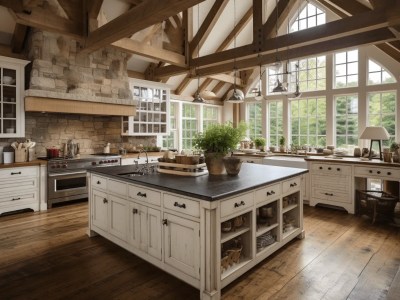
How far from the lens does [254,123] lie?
848cm

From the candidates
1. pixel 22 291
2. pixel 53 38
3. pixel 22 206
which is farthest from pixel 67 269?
pixel 53 38

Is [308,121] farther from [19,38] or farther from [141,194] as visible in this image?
[19,38]

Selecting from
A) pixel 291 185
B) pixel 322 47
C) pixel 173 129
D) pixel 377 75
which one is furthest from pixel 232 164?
pixel 173 129

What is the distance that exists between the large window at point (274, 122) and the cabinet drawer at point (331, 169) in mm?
2791

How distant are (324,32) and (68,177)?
487cm

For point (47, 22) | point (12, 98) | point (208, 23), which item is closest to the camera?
point (47, 22)

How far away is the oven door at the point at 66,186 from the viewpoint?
15.9 feet

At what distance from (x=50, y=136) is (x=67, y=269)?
354cm

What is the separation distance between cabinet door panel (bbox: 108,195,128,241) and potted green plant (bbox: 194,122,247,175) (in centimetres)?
101

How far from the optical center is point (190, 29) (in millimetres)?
5879

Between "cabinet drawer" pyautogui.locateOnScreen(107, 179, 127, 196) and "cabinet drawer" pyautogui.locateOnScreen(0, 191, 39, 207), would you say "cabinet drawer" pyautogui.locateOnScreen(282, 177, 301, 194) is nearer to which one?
"cabinet drawer" pyautogui.locateOnScreen(107, 179, 127, 196)

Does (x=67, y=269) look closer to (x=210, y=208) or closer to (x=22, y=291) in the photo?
(x=22, y=291)

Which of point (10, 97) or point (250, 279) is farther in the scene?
point (10, 97)

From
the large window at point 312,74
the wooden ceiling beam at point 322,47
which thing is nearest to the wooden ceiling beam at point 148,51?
the wooden ceiling beam at point 322,47
